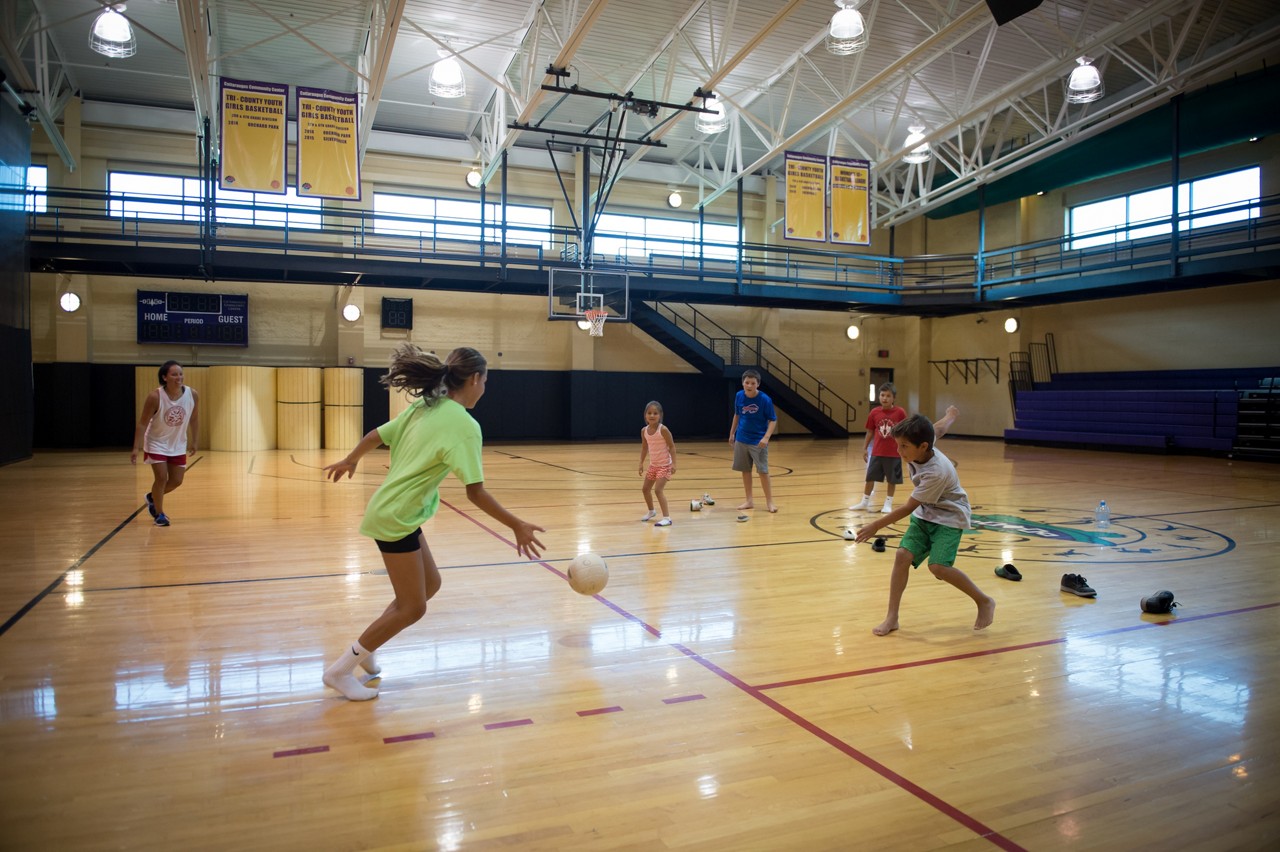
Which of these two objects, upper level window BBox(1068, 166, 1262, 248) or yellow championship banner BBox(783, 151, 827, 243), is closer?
yellow championship banner BBox(783, 151, 827, 243)

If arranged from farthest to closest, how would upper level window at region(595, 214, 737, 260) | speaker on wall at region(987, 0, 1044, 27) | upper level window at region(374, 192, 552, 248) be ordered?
1. upper level window at region(595, 214, 737, 260)
2. upper level window at region(374, 192, 552, 248)
3. speaker on wall at region(987, 0, 1044, 27)

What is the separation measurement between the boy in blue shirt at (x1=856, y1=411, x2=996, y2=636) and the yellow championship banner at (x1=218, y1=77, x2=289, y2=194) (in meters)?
12.0

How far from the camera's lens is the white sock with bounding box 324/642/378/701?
3637mm

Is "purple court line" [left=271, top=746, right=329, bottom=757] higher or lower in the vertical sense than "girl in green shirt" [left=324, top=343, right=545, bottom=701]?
lower

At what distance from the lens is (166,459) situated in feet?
28.0

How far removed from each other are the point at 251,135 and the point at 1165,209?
20335 millimetres

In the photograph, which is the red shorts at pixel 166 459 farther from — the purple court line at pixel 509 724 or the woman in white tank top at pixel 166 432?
the purple court line at pixel 509 724

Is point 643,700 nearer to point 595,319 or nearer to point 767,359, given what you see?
point 595,319

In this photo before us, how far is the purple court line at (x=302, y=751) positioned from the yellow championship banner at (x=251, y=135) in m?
12.0

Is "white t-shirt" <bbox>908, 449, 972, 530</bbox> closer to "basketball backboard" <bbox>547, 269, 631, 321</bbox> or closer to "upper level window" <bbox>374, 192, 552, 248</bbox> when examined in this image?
"basketball backboard" <bbox>547, 269, 631, 321</bbox>

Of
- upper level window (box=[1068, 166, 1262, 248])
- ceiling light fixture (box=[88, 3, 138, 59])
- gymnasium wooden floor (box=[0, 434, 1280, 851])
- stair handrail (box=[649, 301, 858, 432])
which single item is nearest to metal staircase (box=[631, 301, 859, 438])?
stair handrail (box=[649, 301, 858, 432])

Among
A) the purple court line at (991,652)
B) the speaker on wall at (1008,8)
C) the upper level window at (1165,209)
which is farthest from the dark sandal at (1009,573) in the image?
the upper level window at (1165,209)

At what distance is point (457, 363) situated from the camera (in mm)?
3586

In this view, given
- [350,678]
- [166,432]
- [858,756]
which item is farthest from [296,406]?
[858,756]
